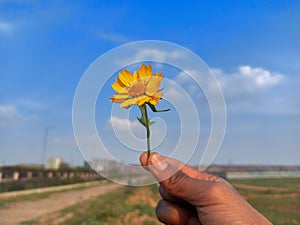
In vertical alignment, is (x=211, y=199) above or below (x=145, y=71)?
below

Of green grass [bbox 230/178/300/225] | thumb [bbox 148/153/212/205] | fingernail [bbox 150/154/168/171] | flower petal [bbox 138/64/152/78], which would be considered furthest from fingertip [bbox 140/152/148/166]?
green grass [bbox 230/178/300/225]

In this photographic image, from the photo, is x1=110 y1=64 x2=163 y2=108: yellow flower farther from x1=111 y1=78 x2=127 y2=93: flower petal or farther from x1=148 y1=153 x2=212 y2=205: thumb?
x1=148 y1=153 x2=212 y2=205: thumb

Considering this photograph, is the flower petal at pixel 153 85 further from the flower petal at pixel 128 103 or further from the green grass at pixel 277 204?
the green grass at pixel 277 204

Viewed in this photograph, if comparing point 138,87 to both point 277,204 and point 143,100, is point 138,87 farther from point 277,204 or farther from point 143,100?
point 277,204

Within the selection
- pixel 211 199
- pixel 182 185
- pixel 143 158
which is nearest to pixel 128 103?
pixel 143 158

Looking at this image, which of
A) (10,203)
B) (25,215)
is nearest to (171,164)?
(25,215)

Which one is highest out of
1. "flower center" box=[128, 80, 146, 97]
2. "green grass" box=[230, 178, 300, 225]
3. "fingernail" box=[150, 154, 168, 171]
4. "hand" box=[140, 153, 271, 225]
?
"flower center" box=[128, 80, 146, 97]

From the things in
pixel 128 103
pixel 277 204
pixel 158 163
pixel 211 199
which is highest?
pixel 128 103

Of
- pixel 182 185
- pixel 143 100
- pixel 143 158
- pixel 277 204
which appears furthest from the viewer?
pixel 277 204

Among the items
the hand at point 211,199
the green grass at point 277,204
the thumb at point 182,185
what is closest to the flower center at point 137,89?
the thumb at point 182,185
